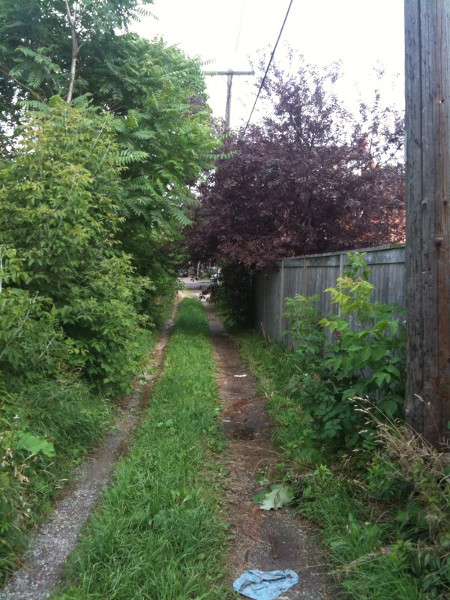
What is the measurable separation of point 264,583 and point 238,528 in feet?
2.10

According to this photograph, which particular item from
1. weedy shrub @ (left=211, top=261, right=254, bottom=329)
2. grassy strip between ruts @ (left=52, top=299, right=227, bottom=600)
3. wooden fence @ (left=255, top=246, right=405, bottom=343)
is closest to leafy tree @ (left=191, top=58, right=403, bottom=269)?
wooden fence @ (left=255, top=246, right=405, bottom=343)

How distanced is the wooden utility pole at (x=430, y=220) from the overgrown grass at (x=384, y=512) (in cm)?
27

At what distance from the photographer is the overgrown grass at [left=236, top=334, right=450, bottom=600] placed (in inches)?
98.6

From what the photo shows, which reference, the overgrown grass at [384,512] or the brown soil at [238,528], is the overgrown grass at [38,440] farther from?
the overgrown grass at [384,512]

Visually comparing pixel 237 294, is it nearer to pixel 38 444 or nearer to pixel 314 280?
pixel 314 280

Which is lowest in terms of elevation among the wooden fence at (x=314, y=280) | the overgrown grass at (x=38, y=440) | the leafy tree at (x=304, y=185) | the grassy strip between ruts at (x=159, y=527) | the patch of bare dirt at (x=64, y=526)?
the patch of bare dirt at (x=64, y=526)

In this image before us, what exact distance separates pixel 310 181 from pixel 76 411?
6.31 m

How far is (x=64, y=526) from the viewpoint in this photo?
3418 millimetres

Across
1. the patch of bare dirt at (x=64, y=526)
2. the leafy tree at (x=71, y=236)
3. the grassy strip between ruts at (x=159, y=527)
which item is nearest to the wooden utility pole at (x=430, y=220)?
the grassy strip between ruts at (x=159, y=527)

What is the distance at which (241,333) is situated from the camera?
13367mm

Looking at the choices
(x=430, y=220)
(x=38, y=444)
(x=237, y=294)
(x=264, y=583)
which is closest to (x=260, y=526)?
(x=264, y=583)

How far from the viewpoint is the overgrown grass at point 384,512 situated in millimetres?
2504

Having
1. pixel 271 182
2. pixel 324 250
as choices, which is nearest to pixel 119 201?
pixel 271 182

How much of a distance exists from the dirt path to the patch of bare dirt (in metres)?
1.03
